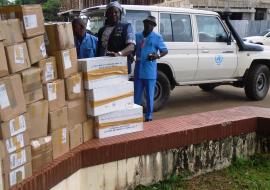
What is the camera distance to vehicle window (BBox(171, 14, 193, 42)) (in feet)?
24.1

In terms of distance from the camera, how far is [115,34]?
432 centimetres

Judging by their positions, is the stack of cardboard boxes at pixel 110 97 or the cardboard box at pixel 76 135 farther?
the stack of cardboard boxes at pixel 110 97

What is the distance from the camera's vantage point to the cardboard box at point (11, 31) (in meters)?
2.56

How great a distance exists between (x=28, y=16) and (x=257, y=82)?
22.0 ft

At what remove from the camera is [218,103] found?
28.4ft

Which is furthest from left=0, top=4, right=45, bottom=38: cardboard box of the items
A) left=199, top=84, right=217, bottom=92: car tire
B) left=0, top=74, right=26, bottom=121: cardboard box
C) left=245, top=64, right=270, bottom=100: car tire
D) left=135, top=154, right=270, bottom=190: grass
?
left=245, top=64, right=270, bottom=100: car tire

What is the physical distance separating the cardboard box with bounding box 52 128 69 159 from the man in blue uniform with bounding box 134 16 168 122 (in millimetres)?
2835

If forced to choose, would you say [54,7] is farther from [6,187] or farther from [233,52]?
[6,187]

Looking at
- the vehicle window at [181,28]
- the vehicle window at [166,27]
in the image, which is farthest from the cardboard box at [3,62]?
the vehicle window at [181,28]

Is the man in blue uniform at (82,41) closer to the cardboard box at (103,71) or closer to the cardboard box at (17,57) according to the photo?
the cardboard box at (103,71)

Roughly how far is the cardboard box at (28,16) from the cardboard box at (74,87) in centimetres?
44

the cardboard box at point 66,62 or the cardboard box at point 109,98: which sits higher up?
the cardboard box at point 66,62

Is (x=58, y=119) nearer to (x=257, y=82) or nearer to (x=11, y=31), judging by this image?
(x=11, y=31)

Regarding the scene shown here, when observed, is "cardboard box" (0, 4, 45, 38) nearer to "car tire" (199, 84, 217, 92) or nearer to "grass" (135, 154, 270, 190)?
"grass" (135, 154, 270, 190)
